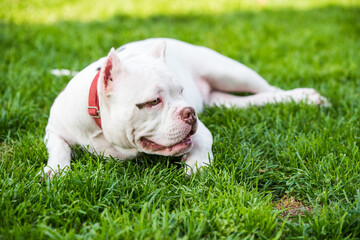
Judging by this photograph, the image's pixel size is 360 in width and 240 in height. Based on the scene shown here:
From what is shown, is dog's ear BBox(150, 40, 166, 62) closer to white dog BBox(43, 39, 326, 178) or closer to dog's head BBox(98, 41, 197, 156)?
white dog BBox(43, 39, 326, 178)

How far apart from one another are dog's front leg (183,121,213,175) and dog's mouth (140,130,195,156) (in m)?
0.13

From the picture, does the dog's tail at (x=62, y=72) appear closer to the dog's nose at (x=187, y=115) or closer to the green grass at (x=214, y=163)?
the green grass at (x=214, y=163)

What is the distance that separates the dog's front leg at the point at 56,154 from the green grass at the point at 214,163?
0.07m

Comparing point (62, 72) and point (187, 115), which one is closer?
point (187, 115)

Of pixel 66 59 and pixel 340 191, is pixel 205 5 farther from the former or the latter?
pixel 340 191

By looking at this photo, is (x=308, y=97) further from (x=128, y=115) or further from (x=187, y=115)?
(x=128, y=115)

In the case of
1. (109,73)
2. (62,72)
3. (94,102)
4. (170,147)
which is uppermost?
(109,73)

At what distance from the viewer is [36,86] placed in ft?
13.8

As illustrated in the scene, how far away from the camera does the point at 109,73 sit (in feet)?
8.43

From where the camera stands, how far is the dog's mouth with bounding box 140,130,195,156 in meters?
2.62

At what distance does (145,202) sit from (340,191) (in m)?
1.25

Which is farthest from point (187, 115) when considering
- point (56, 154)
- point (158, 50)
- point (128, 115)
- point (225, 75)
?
point (225, 75)

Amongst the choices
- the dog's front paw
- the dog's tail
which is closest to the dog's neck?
the dog's tail

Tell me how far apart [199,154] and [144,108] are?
0.55m
